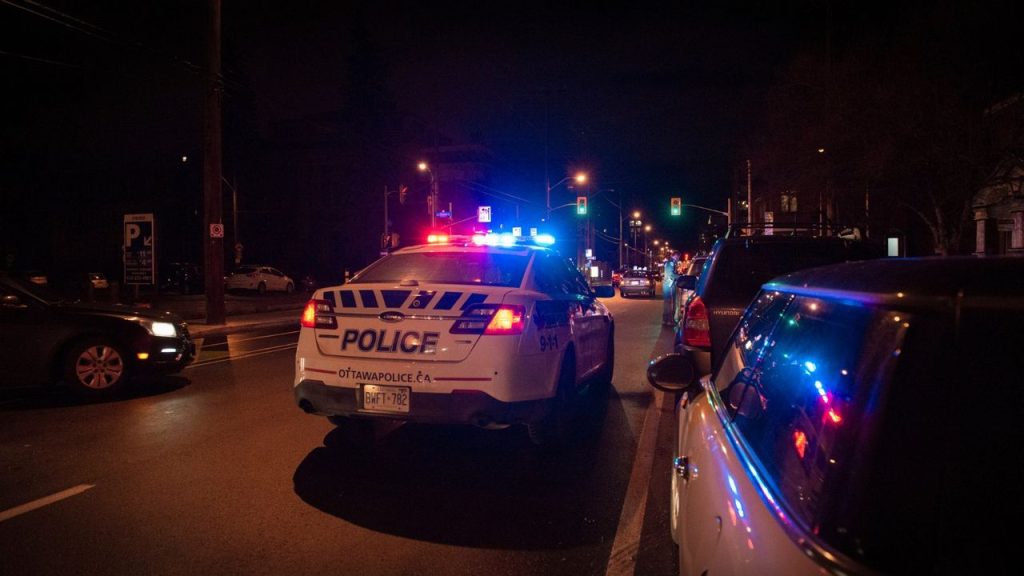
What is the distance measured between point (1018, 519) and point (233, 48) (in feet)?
222

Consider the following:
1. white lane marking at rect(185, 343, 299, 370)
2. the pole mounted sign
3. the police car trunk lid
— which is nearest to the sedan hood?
white lane marking at rect(185, 343, 299, 370)

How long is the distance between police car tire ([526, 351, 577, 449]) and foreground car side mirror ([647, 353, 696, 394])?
226 centimetres

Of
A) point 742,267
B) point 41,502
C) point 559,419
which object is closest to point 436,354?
point 559,419

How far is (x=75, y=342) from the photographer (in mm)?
8203

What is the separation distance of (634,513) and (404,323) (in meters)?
2.06

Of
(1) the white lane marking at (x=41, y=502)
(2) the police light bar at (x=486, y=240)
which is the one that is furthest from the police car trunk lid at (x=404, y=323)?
(1) the white lane marking at (x=41, y=502)

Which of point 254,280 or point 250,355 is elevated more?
point 254,280

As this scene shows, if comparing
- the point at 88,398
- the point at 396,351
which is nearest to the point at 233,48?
the point at 88,398

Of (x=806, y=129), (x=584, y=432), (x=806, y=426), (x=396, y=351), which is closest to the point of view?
(x=806, y=426)

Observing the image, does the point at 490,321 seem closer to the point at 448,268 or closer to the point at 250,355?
the point at 448,268

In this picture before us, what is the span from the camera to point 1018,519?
4.22ft

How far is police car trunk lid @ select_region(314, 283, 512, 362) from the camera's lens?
5211mm

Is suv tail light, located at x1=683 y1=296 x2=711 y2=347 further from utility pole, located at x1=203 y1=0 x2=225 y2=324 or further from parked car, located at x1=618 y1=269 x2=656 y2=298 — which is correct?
parked car, located at x1=618 y1=269 x2=656 y2=298

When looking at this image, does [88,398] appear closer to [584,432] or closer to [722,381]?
[584,432]
